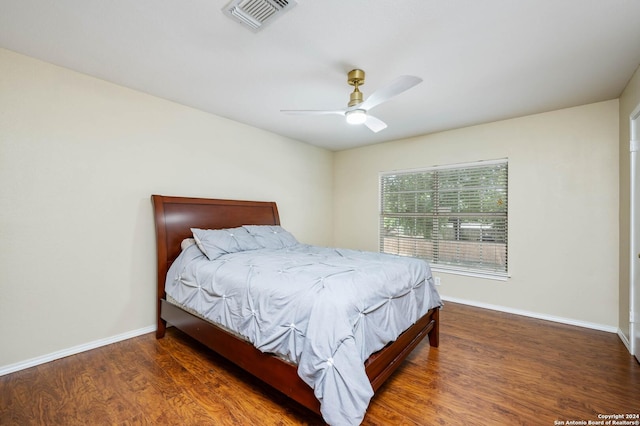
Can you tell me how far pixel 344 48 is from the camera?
2.08 meters

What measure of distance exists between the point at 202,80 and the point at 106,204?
1.50 meters

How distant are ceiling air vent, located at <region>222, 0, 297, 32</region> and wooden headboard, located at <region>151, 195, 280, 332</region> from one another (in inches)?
78.0

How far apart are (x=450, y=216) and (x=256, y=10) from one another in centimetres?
352

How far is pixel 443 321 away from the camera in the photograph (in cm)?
326

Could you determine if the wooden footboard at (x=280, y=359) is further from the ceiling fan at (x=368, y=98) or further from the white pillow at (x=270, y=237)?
the ceiling fan at (x=368, y=98)

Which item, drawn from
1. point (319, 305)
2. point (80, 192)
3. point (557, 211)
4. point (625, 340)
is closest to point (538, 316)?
point (625, 340)

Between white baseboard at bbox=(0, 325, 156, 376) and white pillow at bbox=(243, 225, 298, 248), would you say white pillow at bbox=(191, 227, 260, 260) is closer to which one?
white pillow at bbox=(243, 225, 298, 248)

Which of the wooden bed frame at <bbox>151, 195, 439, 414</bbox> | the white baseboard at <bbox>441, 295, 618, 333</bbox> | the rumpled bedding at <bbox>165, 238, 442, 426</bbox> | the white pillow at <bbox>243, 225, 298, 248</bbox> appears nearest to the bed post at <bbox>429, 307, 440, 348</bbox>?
the wooden bed frame at <bbox>151, 195, 439, 414</bbox>

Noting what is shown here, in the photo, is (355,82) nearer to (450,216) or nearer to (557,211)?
(450,216)

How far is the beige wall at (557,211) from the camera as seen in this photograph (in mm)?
3004

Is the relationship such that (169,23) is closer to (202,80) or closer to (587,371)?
(202,80)

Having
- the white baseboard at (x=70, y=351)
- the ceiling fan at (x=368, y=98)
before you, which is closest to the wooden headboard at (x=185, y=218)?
the white baseboard at (x=70, y=351)

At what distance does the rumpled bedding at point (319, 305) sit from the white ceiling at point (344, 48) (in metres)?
1.67

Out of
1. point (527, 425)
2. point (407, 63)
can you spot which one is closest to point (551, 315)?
point (527, 425)
